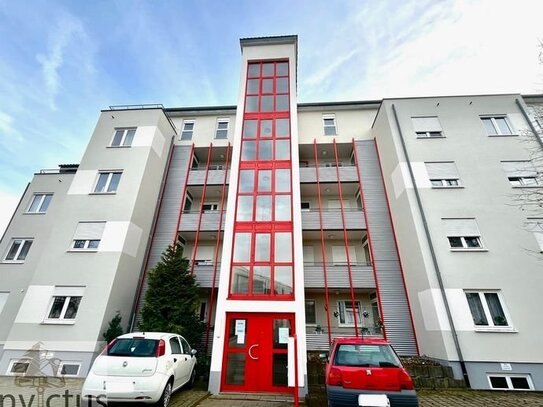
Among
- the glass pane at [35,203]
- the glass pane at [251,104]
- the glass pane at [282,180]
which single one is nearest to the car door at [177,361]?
the glass pane at [282,180]

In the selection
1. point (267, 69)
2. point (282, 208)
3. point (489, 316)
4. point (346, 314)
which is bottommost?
point (489, 316)

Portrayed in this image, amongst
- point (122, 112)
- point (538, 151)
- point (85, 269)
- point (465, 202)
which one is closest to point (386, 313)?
point (465, 202)

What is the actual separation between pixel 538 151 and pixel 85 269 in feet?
73.7

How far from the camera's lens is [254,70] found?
54.2 ft

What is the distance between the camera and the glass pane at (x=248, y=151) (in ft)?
45.0

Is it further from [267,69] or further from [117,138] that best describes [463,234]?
[117,138]

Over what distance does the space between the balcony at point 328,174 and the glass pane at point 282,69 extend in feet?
20.2

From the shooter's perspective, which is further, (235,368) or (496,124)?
(496,124)

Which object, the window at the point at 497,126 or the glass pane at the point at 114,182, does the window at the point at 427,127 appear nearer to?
the window at the point at 497,126

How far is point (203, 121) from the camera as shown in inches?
768

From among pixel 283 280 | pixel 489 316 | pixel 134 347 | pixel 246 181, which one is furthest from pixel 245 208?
pixel 489 316

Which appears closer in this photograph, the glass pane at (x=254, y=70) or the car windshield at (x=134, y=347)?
the car windshield at (x=134, y=347)

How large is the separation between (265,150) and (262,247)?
5.46 m

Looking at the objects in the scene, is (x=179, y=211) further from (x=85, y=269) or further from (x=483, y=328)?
(x=483, y=328)
